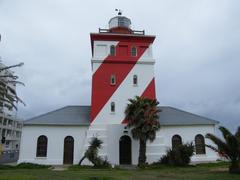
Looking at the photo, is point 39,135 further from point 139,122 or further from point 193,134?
point 193,134

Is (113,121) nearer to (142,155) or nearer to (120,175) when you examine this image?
(142,155)

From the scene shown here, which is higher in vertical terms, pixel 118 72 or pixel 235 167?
pixel 118 72

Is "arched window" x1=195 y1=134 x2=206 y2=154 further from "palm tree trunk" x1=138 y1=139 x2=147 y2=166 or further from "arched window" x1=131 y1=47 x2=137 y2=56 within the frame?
"arched window" x1=131 y1=47 x2=137 y2=56

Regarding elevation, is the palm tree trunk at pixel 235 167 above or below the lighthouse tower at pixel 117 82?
below

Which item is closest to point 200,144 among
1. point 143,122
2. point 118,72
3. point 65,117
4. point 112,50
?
point 143,122

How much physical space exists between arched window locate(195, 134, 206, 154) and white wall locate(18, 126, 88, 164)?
1317 centimetres

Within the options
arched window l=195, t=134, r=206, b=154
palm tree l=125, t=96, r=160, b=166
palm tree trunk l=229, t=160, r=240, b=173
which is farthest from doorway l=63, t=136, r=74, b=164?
palm tree trunk l=229, t=160, r=240, b=173

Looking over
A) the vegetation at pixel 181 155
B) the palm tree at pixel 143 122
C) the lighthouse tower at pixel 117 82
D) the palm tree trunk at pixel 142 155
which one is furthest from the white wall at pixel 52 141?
the vegetation at pixel 181 155

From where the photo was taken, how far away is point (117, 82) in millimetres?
29438

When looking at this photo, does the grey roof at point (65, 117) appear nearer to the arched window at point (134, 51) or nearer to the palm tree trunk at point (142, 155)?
the palm tree trunk at point (142, 155)

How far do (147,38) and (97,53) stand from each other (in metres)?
6.69

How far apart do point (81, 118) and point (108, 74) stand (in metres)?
6.20

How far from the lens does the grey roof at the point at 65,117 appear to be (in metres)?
27.9

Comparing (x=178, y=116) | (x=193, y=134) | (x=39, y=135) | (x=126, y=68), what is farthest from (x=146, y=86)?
(x=39, y=135)
